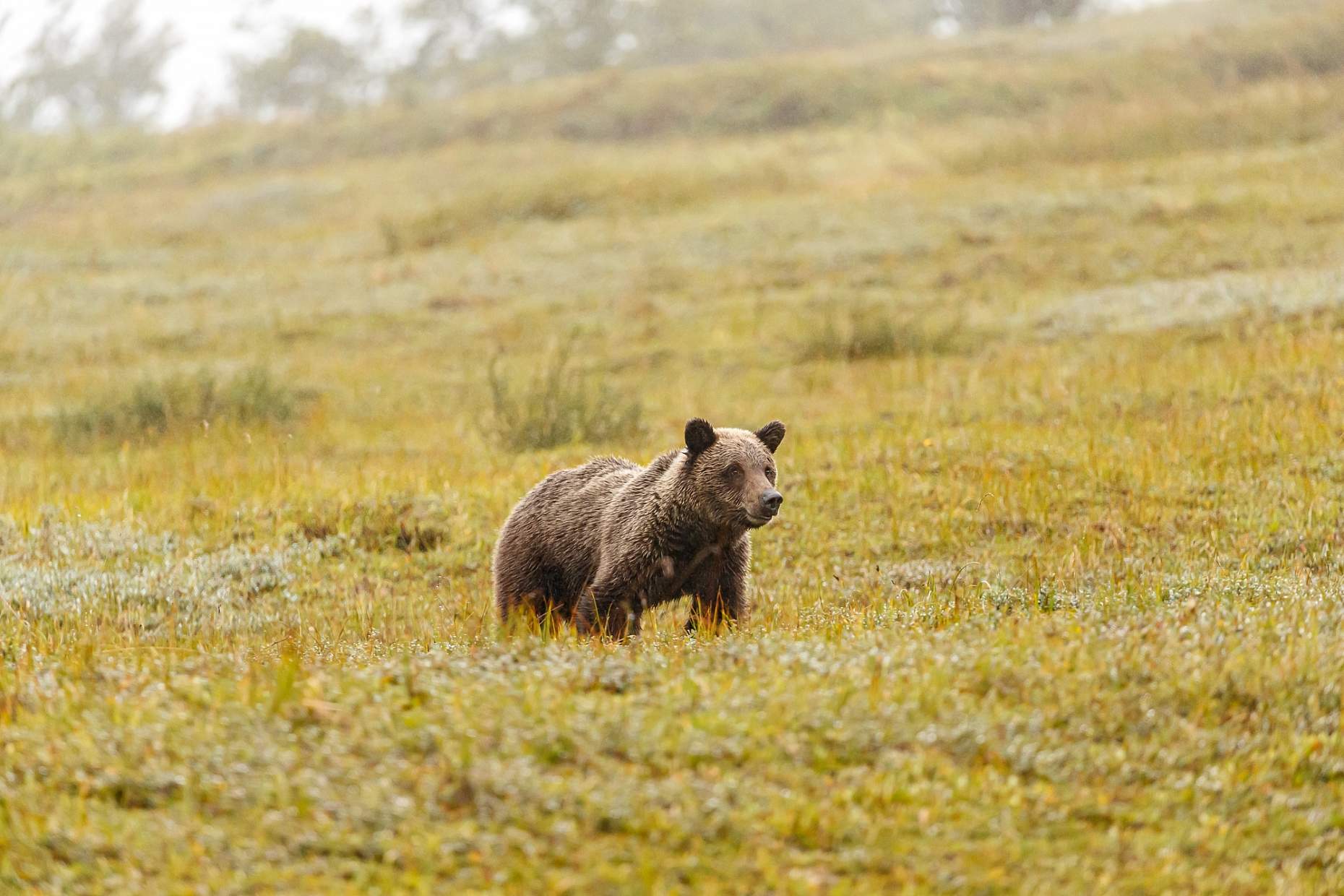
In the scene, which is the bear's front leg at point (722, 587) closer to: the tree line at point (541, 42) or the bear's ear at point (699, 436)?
the bear's ear at point (699, 436)

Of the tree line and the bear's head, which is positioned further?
the tree line

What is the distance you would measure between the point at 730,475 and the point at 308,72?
66439mm

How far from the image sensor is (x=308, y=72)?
226 feet

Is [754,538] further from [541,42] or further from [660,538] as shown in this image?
[541,42]

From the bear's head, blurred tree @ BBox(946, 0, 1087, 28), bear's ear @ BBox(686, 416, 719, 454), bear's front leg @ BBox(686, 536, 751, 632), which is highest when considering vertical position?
blurred tree @ BBox(946, 0, 1087, 28)

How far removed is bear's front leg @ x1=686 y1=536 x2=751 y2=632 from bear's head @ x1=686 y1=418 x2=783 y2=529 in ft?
0.90

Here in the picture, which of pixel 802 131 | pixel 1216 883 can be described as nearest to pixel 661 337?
pixel 1216 883

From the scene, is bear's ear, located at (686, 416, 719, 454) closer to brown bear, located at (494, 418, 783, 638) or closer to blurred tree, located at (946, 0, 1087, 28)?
brown bear, located at (494, 418, 783, 638)

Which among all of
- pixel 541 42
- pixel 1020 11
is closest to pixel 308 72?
pixel 541 42

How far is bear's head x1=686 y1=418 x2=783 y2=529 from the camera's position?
7191 mm

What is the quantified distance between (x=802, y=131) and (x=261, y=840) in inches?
1404

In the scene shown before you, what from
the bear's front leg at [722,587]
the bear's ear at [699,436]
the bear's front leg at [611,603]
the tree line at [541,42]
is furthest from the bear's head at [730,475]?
the tree line at [541,42]

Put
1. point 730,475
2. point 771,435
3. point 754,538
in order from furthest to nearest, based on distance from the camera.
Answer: point 754,538 < point 771,435 < point 730,475

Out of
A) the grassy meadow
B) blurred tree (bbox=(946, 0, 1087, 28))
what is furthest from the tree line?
the grassy meadow
